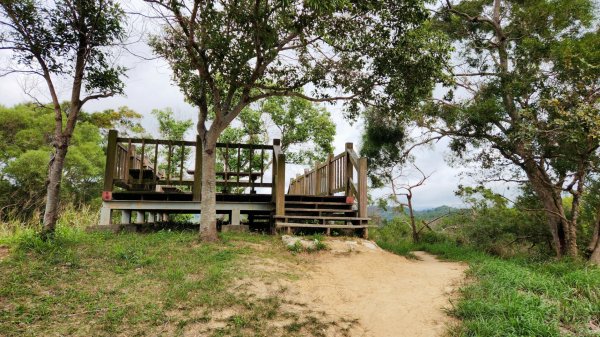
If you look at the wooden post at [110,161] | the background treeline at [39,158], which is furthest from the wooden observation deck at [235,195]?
the background treeline at [39,158]

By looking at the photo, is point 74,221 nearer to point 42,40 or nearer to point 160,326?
point 42,40

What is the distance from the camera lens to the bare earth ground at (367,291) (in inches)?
162

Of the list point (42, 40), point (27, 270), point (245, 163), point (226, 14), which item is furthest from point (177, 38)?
point (245, 163)

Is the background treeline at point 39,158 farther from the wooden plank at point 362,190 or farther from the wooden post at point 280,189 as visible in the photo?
the wooden plank at point 362,190

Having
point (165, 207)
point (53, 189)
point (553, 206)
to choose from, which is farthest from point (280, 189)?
point (553, 206)

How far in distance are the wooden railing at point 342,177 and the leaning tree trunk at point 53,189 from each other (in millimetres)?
5748

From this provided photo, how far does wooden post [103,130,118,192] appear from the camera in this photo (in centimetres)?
802

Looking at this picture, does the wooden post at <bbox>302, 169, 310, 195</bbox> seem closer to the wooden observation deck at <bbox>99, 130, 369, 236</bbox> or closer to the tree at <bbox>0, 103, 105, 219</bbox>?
the wooden observation deck at <bbox>99, 130, 369, 236</bbox>

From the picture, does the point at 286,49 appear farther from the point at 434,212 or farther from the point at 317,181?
the point at 434,212

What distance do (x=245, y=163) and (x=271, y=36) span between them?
36.3 ft

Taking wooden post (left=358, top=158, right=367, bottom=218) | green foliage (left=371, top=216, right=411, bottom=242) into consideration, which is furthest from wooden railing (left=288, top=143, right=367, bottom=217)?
green foliage (left=371, top=216, right=411, bottom=242)

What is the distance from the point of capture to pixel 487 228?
12.0 m

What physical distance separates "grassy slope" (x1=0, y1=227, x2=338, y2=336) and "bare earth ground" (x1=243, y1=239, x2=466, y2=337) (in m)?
0.37

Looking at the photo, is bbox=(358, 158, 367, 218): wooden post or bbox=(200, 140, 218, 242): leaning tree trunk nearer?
bbox=(200, 140, 218, 242): leaning tree trunk
